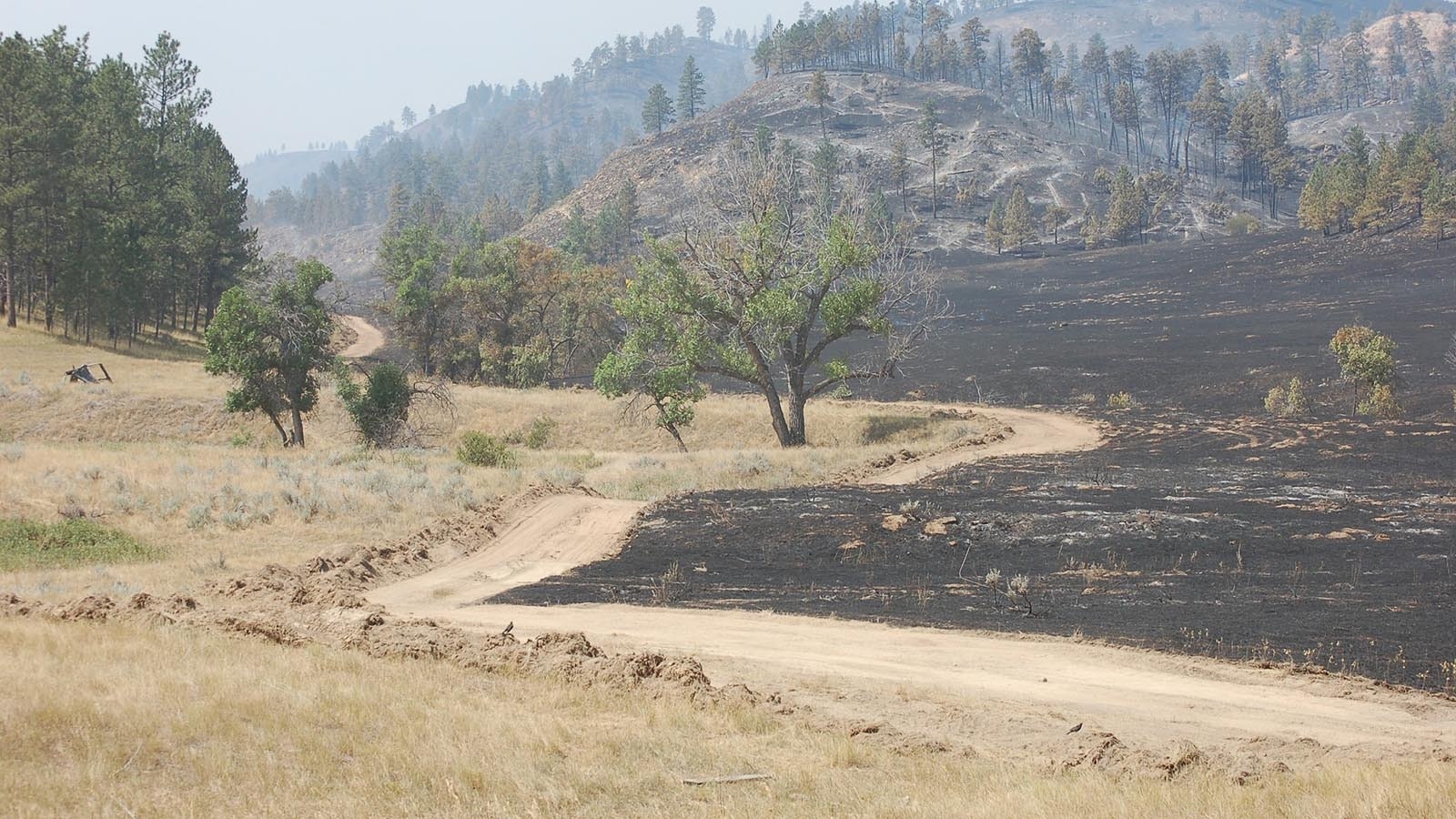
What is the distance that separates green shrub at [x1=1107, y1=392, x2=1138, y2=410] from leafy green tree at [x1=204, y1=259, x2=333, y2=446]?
32.2m

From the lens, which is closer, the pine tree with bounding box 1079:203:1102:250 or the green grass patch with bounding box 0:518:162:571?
the green grass patch with bounding box 0:518:162:571

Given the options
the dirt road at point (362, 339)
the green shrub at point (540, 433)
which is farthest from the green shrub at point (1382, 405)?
the dirt road at point (362, 339)

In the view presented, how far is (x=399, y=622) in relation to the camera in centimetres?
1434

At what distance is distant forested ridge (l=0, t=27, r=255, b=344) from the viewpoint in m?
56.2

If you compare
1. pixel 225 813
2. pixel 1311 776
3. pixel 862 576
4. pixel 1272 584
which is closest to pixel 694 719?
pixel 225 813

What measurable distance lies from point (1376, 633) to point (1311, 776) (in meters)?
5.38

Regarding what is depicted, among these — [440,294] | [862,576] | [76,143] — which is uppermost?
[76,143]

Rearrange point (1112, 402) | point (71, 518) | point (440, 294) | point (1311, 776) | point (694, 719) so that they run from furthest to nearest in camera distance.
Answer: point (440, 294) → point (1112, 402) → point (71, 518) → point (694, 719) → point (1311, 776)

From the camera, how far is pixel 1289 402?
42531 mm

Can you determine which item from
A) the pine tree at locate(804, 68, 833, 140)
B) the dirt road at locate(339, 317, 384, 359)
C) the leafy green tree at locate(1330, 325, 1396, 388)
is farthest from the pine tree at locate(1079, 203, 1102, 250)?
the leafy green tree at locate(1330, 325, 1396, 388)

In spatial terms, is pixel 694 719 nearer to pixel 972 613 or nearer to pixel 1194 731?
pixel 1194 731

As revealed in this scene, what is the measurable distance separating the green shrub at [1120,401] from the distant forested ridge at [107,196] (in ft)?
168

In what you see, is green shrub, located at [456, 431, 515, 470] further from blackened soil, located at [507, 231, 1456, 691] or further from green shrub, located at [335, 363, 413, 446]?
blackened soil, located at [507, 231, 1456, 691]

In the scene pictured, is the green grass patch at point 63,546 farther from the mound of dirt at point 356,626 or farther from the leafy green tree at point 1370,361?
the leafy green tree at point 1370,361
